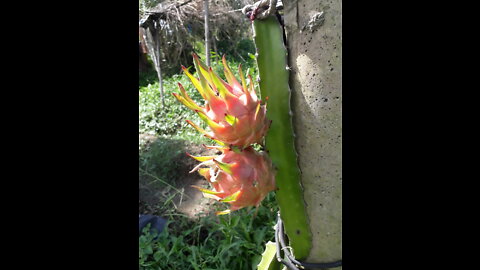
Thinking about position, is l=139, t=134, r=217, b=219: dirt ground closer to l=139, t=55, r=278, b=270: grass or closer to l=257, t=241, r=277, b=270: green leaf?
l=139, t=55, r=278, b=270: grass

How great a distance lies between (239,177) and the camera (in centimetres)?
71

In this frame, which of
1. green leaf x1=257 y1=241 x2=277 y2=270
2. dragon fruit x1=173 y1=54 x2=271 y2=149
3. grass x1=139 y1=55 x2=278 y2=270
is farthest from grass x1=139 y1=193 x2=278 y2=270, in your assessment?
dragon fruit x1=173 y1=54 x2=271 y2=149

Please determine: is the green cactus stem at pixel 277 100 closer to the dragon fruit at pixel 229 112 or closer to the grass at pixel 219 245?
the dragon fruit at pixel 229 112

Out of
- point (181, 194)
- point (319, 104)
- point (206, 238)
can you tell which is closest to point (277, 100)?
point (319, 104)

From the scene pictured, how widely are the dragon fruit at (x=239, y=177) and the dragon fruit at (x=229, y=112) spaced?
0.09 ft

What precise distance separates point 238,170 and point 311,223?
235mm

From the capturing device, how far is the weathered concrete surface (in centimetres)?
71

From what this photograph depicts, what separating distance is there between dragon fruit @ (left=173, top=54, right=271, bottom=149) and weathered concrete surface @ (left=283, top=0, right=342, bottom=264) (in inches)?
4.0

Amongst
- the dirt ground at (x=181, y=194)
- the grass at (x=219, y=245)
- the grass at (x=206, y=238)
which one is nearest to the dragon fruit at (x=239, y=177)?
the grass at (x=206, y=238)

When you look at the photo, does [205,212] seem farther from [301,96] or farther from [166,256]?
[301,96]

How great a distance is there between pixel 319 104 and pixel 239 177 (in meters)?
0.21

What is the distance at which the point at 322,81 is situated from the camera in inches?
28.6

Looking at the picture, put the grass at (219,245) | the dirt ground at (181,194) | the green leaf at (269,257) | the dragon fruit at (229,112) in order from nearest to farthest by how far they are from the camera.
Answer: the dragon fruit at (229,112) → the green leaf at (269,257) → the grass at (219,245) → the dirt ground at (181,194)

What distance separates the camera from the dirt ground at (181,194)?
9.36 feet
